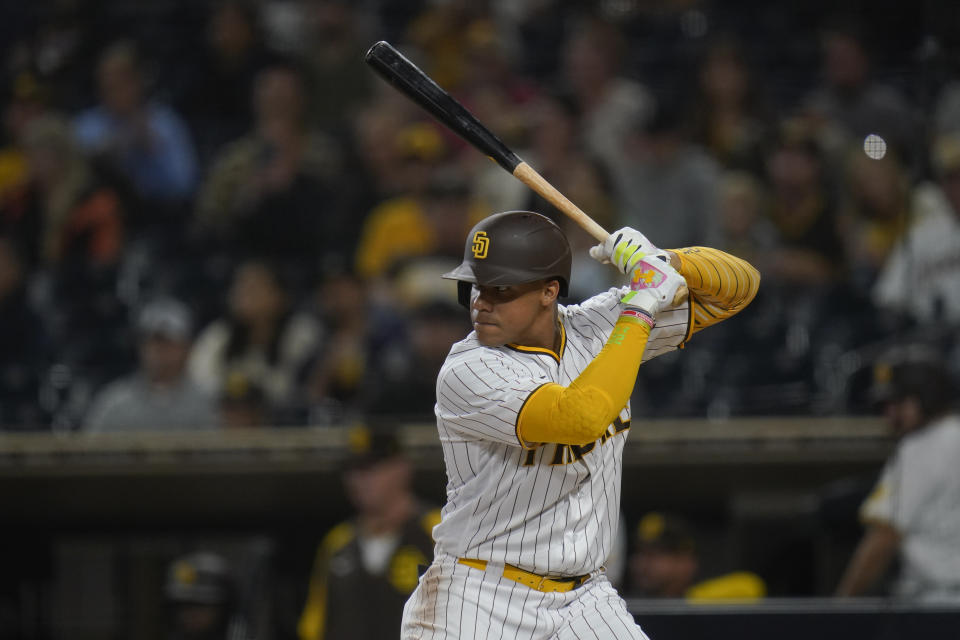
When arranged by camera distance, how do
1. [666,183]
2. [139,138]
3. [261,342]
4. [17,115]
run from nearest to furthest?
[261,342]
[666,183]
[139,138]
[17,115]

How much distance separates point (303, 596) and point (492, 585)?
124 inches

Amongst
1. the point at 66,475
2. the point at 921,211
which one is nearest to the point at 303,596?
the point at 66,475

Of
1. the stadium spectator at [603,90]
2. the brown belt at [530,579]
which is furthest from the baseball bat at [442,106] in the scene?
the stadium spectator at [603,90]

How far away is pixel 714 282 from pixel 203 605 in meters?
2.88

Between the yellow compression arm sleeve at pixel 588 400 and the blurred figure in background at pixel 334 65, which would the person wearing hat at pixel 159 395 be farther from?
the yellow compression arm sleeve at pixel 588 400

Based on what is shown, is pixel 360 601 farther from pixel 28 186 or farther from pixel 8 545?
pixel 28 186

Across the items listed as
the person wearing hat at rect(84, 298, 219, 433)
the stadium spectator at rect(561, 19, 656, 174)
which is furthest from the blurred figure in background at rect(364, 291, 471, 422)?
the stadium spectator at rect(561, 19, 656, 174)

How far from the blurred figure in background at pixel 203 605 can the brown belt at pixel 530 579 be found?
8.51ft

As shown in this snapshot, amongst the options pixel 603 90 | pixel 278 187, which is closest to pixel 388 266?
pixel 278 187

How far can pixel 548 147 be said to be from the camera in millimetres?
6223

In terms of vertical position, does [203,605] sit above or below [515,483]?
below

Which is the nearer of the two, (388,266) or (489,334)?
(489,334)

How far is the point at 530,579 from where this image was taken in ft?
9.14

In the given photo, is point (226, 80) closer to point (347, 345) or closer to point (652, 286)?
point (347, 345)
